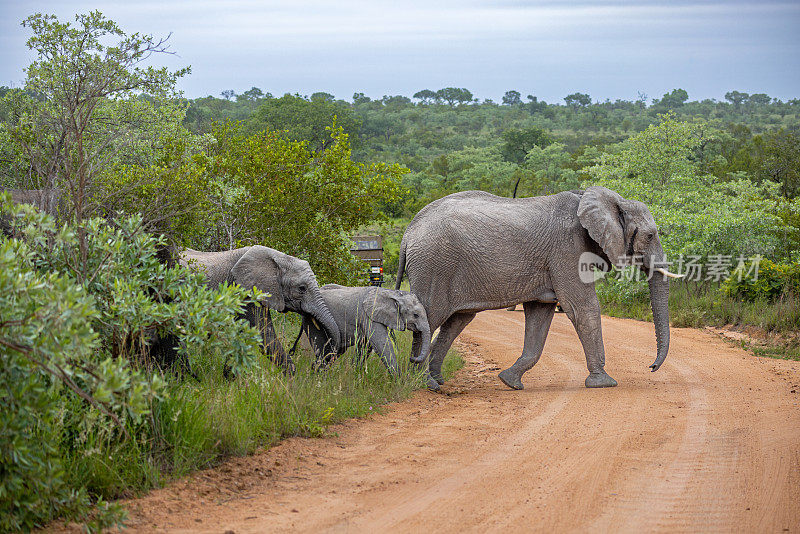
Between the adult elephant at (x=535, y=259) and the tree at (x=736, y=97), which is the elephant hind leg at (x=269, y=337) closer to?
the adult elephant at (x=535, y=259)

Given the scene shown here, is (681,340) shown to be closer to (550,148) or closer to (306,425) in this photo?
(306,425)

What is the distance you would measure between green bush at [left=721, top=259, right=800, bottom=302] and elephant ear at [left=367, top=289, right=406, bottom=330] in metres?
9.49

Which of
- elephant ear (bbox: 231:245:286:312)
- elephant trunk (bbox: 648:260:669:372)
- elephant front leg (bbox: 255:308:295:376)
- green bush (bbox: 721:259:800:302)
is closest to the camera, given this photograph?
elephant front leg (bbox: 255:308:295:376)

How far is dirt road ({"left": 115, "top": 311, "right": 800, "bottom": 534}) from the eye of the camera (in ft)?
17.5

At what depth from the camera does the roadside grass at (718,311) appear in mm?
13988

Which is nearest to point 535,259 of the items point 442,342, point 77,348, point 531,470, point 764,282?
point 442,342

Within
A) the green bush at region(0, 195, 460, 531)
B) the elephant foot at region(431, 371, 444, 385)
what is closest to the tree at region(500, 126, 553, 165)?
the elephant foot at region(431, 371, 444, 385)

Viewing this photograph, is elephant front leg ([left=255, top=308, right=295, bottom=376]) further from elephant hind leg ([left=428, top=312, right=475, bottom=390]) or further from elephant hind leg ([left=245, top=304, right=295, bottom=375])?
elephant hind leg ([left=428, top=312, right=475, bottom=390])

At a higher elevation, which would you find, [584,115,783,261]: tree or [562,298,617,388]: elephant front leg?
[584,115,783,261]: tree

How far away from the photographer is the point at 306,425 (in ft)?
24.0

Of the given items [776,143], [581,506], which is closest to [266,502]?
[581,506]

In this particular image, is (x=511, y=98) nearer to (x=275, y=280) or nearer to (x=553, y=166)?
(x=553, y=166)

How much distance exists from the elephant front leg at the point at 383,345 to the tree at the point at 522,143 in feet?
173

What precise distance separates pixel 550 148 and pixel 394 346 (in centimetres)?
A: 4460
